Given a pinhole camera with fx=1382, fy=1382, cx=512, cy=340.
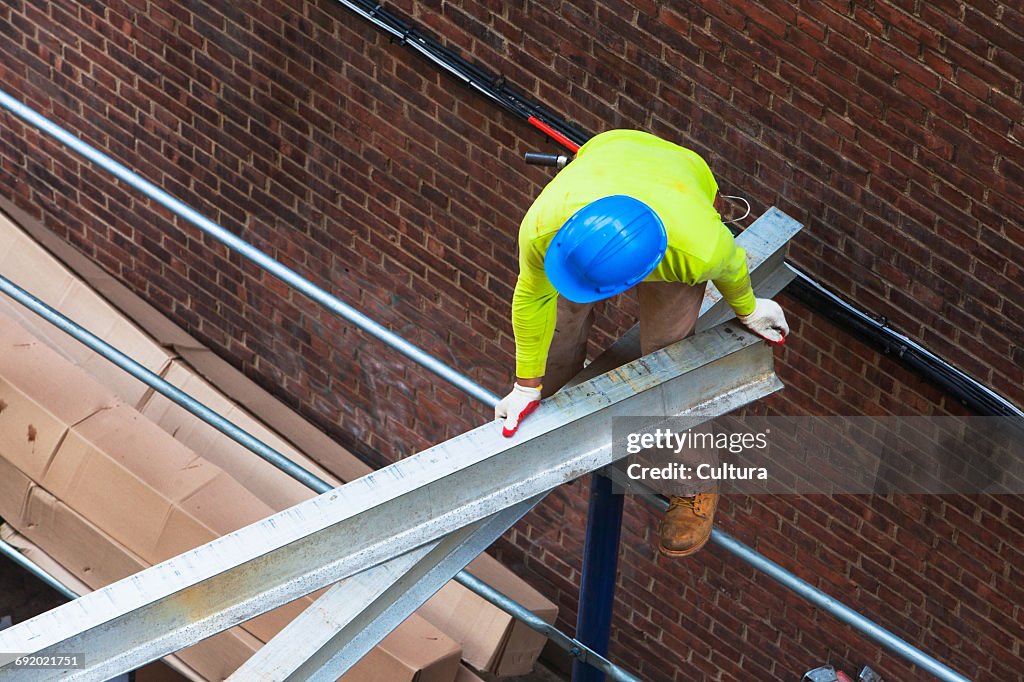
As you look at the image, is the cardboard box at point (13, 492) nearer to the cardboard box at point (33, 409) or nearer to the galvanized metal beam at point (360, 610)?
the cardboard box at point (33, 409)

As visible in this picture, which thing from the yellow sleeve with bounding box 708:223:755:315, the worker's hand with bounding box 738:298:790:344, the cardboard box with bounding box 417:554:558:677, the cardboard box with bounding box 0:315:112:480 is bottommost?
the cardboard box with bounding box 417:554:558:677

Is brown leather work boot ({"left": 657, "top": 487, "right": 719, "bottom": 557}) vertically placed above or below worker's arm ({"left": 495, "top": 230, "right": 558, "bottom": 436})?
below

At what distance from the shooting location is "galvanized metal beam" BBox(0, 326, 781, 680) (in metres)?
2.68

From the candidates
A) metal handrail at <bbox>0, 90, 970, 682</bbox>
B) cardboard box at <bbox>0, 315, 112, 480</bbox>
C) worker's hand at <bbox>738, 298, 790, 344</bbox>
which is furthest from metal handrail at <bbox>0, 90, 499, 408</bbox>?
cardboard box at <bbox>0, 315, 112, 480</bbox>

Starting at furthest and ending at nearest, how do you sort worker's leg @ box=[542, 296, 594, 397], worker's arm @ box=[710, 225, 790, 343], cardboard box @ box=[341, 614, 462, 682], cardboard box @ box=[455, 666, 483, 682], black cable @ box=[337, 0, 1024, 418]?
cardboard box @ box=[455, 666, 483, 682], cardboard box @ box=[341, 614, 462, 682], black cable @ box=[337, 0, 1024, 418], worker's leg @ box=[542, 296, 594, 397], worker's arm @ box=[710, 225, 790, 343]

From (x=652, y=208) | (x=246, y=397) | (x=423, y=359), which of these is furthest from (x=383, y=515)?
(x=246, y=397)

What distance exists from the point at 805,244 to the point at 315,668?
255 cm

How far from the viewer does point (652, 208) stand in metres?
3.01

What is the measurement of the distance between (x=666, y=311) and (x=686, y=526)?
61 centimetres

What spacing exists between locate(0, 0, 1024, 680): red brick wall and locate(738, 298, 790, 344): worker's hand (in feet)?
4.66

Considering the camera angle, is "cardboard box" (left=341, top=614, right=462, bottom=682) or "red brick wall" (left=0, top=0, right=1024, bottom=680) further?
"cardboard box" (left=341, top=614, right=462, bottom=682)

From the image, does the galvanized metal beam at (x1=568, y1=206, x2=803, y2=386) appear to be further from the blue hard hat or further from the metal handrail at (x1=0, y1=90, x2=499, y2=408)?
the blue hard hat

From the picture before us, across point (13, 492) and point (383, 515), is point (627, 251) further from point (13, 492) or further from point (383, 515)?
point (13, 492)

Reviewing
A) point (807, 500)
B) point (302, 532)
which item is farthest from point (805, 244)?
point (302, 532)
